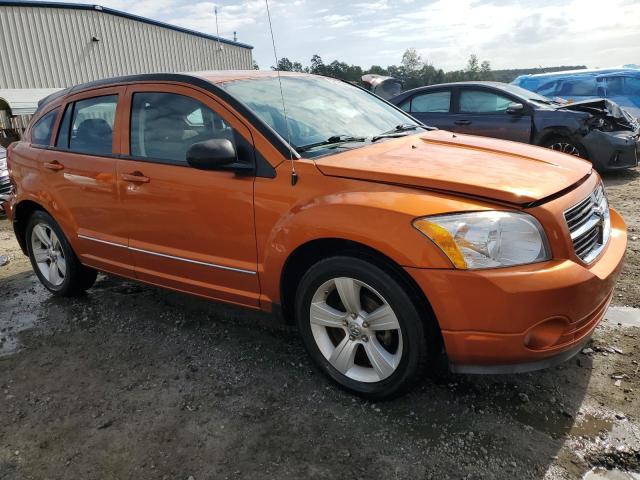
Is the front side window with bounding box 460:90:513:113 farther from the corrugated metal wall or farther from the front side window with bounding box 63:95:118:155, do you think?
the corrugated metal wall

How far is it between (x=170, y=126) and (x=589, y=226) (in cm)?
244

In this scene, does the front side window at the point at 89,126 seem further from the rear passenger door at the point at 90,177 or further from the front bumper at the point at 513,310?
the front bumper at the point at 513,310

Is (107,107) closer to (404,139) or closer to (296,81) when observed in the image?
(296,81)

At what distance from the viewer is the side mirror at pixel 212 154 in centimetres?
266

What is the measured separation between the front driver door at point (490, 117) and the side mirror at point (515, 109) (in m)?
0.04

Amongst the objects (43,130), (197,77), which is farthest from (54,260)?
Result: (197,77)

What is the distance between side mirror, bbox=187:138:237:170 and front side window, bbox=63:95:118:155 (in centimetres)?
111

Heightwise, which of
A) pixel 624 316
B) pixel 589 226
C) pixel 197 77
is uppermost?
pixel 197 77

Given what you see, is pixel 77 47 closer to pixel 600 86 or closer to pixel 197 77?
pixel 600 86

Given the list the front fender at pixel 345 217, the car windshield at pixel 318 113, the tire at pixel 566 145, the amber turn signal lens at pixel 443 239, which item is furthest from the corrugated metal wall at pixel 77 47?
the amber turn signal lens at pixel 443 239

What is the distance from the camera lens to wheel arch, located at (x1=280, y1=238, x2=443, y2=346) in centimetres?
230

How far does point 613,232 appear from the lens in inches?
111

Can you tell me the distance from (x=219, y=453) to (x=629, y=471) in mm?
1745

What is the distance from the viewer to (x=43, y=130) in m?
4.22
